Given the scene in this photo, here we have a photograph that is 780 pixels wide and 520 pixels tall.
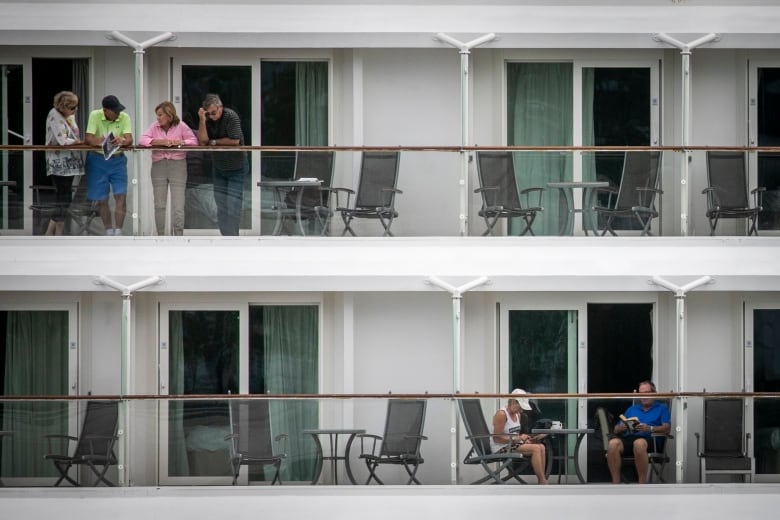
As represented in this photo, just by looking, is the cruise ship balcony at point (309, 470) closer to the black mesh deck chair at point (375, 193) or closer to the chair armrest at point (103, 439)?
the chair armrest at point (103, 439)

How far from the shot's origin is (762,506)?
1525 cm

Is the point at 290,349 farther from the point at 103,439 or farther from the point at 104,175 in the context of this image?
the point at 104,175

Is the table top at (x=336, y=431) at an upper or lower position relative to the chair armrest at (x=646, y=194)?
lower

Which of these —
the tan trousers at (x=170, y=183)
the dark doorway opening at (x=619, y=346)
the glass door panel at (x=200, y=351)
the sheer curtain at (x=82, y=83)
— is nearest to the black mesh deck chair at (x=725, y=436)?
the dark doorway opening at (x=619, y=346)

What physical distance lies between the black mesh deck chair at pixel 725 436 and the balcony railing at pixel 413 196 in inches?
79.4

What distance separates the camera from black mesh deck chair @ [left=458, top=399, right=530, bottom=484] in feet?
49.4

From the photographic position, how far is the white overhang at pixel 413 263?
15.7 metres

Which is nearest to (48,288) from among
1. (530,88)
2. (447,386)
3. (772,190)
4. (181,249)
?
(181,249)

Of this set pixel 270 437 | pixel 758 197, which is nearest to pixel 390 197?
pixel 270 437

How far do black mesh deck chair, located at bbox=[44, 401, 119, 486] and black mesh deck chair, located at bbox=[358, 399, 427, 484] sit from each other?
108 inches

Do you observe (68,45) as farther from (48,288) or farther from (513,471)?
(513,471)

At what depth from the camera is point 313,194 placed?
1563cm

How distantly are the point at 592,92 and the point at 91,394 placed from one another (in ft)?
23.6

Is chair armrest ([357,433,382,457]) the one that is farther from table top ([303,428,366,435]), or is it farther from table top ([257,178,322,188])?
table top ([257,178,322,188])
